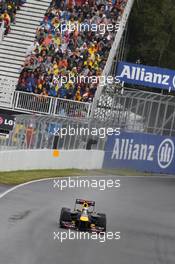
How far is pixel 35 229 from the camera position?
17.5m

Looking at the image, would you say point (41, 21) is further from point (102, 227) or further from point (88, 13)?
point (102, 227)

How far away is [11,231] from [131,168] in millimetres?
28473

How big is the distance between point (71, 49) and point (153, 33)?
1250 cm

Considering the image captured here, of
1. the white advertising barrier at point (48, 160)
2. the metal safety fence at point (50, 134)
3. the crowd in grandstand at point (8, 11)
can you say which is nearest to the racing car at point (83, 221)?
the white advertising barrier at point (48, 160)

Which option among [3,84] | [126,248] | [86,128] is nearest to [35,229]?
[126,248]

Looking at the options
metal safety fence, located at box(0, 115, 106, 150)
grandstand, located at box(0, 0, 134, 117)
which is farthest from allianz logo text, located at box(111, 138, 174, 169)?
grandstand, located at box(0, 0, 134, 117)

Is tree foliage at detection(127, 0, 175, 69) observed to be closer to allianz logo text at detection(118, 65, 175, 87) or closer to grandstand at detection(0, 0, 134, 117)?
grandstand at detection(0, 0, 134, 117)

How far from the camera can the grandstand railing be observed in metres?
42.4

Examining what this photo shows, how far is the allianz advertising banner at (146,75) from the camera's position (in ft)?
154

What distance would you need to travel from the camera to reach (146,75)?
4725cm

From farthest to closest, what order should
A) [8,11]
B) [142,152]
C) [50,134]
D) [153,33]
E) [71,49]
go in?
[153,33], [8,11], [71,49], [142,152], [50,134]

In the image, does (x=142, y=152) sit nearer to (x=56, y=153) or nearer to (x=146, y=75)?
(x=146, y=75)

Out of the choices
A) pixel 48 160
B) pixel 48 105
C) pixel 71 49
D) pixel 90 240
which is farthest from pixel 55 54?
pixel 90 240

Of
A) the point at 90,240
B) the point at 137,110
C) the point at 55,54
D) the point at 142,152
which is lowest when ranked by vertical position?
the point at 142,152
